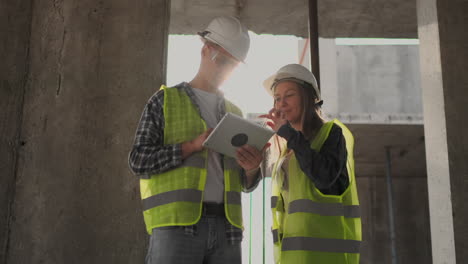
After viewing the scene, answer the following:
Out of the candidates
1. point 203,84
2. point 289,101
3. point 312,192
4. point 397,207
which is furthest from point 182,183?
point 397,207

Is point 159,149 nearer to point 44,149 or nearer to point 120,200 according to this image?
point 120,200

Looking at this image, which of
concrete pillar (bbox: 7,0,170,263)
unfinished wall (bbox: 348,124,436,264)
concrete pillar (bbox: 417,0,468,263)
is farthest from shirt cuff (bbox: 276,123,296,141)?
unfinished wall (bbox: 348,124,436,264)

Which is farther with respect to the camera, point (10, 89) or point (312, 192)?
point (10, 89)

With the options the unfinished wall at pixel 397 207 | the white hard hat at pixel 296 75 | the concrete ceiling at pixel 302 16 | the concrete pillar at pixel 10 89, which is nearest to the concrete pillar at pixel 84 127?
the concrete pillar at pixel 10 89

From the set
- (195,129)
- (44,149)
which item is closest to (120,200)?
(44,149)

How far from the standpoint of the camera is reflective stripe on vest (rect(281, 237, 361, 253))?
301 cm

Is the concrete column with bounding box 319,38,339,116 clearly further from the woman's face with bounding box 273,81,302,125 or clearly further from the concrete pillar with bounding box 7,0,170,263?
the woman's face with bounding box 273,81,302,125

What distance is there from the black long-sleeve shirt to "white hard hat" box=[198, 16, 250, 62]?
1.73ft

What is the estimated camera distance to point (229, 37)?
3.15 m

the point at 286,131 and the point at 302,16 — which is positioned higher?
the point at 302,16

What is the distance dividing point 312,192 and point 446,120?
6.31 feet

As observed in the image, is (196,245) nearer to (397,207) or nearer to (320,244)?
(320,244)

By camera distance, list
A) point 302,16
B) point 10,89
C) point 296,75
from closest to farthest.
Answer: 1. point 296,75
2. point 10,89
3. point 302,16

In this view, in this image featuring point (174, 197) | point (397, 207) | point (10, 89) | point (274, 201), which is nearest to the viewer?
point (174, 197)
